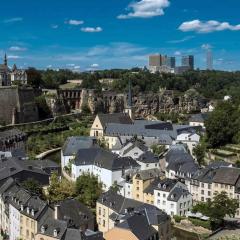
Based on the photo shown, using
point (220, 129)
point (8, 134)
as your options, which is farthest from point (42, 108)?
point (220, 129)

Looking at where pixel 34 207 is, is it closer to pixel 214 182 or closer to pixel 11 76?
pixel 214 182

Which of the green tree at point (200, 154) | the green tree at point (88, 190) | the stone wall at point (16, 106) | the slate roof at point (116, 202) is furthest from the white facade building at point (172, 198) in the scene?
the stone wall at point (16, 106)

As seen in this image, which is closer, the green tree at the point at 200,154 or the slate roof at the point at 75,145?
the green tree at the point at 200,154

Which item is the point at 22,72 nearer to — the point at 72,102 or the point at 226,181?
the point at 72,102

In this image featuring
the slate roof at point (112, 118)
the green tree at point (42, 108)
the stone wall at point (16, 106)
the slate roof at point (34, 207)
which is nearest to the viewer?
the slate roof at point (34, 207)

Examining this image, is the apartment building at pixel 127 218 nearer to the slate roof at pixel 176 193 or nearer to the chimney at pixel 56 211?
the chimney at pixel 56 211

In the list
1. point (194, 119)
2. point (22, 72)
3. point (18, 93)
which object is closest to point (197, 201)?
point (194, 119)
